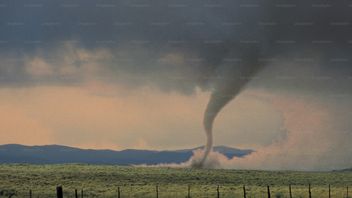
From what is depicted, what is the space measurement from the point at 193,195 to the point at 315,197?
16.1 metres

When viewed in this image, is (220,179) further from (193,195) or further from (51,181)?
(193,195)

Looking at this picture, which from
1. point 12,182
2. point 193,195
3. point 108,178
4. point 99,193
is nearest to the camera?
point 193,195

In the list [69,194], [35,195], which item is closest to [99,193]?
[69,194]

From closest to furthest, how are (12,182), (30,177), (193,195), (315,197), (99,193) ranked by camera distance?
(315,197) < (193,195) < (99,193) < (12,182) < (30,177)

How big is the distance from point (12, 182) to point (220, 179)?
48137 mm

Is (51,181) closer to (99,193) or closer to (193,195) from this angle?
(99,193)

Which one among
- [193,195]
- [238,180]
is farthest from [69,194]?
[238,180]

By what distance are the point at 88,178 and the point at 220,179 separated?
28758mm

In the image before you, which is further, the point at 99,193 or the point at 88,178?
the point at 88,178

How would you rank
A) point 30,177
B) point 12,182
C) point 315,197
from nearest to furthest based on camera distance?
1. point 315,197
2. point 12,182
3. point 30,177

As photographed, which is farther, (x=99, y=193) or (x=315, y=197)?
(x=99, y=193)

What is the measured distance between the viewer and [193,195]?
94.7m

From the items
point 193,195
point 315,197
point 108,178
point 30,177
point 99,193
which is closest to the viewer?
point 315,197

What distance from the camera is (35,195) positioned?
92625mm
